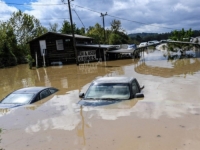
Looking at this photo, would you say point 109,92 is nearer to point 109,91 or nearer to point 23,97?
point 109,91

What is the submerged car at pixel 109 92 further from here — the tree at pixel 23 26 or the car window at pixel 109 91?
the tree at pixel 23 26

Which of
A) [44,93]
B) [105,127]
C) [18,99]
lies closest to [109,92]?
[105,127]

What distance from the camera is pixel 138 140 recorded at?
5.31 metres

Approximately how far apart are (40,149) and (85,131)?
1317 millimetres

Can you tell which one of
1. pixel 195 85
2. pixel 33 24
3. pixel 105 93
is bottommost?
pixel 195 85

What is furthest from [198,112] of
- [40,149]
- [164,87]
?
[164,87]

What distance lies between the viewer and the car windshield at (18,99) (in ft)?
31.8

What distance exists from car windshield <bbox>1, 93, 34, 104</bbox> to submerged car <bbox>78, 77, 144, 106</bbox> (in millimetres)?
2701

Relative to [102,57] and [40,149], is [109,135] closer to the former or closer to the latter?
[40,149]

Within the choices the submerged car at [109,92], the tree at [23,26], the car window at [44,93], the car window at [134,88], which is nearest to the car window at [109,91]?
the submerged car at [109,92]

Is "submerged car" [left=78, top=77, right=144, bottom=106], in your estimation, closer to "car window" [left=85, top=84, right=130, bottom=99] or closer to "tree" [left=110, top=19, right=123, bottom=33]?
"car window" [left=85, top=84, right=130, bottom=99]

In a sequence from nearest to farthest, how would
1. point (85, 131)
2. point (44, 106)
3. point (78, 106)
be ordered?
point (85, 131) → point (78, 106) → point (44, 106)

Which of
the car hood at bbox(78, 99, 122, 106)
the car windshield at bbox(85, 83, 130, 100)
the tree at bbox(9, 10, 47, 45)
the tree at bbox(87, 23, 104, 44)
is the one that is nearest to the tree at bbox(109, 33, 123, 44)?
the tree at bbox(87, 23, 104, 44)

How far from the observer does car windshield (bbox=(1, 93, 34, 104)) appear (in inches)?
381
